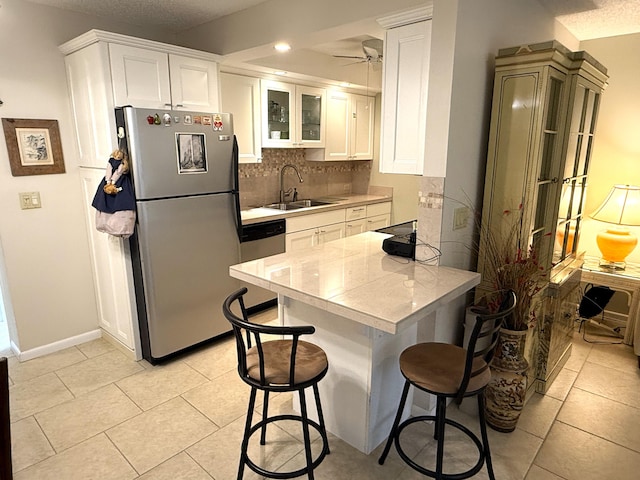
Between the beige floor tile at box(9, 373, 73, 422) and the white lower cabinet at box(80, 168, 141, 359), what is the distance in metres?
0.50

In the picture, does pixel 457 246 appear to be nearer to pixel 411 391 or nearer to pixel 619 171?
pixel 411 391

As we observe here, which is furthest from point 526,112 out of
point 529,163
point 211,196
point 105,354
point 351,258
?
point 105,354

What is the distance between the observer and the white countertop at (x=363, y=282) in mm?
1604

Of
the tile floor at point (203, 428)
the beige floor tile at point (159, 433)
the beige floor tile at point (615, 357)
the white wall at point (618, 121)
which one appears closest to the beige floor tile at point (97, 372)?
the tile floor at point (203, 428)

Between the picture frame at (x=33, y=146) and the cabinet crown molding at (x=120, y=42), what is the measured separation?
0.54 metres

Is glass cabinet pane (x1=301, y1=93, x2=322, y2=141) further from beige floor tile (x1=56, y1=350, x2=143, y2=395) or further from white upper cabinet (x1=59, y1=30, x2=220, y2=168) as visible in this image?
beige floor tile (x1=56, y1=350, x2=143, y2=395)

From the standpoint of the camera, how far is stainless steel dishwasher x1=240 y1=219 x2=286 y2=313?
11.2 feet

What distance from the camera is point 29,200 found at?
111 inches

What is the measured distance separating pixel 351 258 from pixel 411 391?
84cm

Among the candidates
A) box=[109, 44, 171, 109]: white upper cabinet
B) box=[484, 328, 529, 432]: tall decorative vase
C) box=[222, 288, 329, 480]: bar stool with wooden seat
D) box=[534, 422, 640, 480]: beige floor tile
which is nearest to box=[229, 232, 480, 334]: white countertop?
box=[222, 288, 329, 480]: bar stool with wooden seat

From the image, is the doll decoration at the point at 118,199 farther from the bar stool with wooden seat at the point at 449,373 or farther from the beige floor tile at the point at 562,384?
the beige floor tile at the point at 562,384

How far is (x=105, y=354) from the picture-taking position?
3.08 metres

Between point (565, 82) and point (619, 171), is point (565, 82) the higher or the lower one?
the higher one

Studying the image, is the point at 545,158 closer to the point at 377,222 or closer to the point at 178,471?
the point at 377,222
